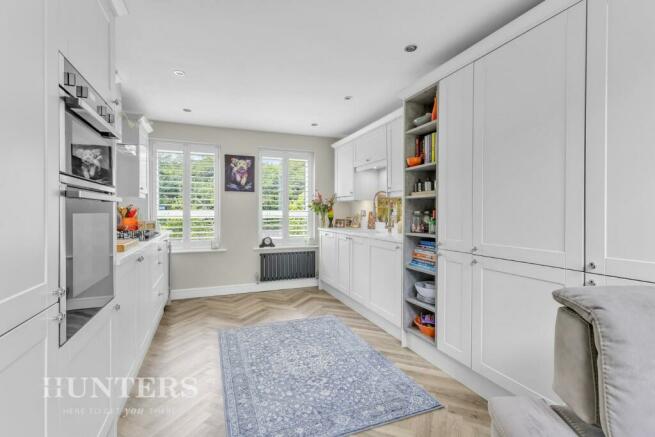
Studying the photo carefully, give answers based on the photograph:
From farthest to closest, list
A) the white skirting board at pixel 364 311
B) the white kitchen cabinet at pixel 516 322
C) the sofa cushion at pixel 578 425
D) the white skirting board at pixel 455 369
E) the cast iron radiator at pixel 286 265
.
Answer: the cast iron radiator at pixel 286 265, the white skirting board at pixel 364 311, the white skirting board at pixel 455 369, the white kitchen cabinet at pixel 516 322, the sofa cushion at pixel 578 425

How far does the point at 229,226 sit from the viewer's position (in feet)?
15.1

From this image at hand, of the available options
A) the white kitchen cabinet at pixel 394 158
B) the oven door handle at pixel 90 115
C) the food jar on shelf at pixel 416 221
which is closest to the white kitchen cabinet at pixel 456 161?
the food jar on shelf at pixel 416 221

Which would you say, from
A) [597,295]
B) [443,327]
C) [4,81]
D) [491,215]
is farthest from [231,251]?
[597,295]

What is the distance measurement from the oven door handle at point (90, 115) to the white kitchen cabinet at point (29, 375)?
27.2 inches

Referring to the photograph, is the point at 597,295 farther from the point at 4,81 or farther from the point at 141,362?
the point at 141,362

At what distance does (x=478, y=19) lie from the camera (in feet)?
6.48

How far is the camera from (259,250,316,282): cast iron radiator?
4.72 metres

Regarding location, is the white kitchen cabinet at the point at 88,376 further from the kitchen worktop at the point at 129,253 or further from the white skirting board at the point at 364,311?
the white skirting board at the point at 364,311

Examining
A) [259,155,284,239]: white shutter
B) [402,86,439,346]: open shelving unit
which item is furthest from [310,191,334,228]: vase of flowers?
[402,86,439,346]: open shelving unit

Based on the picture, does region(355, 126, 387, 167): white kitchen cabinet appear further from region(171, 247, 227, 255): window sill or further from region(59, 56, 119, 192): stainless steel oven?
region(59, 56, 119, 192): stainless steel oven

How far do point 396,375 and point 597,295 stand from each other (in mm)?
1726

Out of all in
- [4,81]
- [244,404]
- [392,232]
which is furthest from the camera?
[392,232]

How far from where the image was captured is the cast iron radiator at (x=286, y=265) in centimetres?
472

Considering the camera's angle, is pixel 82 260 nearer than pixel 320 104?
Yes
